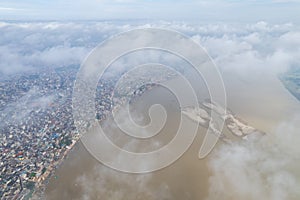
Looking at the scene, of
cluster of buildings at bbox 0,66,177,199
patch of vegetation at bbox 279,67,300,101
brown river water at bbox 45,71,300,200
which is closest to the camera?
brown river water at bbox 45,71,300,200

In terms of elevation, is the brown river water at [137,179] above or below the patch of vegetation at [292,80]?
above

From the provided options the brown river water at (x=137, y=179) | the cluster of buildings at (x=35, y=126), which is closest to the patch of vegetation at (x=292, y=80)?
the brown river water at (x=137, y=179)

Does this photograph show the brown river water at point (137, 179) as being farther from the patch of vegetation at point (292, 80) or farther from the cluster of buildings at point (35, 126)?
the patch of vegetation at point (292, 80)

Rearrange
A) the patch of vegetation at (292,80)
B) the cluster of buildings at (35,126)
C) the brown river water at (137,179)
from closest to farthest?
the brown river water at (137,179), the cluster of buildings at (35,126), the patch of vegetation at (292,80)

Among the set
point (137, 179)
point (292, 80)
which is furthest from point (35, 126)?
point (292, 80)

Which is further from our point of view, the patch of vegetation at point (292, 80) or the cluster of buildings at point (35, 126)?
the patch of vegetation at point (292, 80)

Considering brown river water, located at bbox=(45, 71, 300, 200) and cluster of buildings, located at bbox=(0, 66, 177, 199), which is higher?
brown river water, located at bbox=(45, 71, 300, 200)

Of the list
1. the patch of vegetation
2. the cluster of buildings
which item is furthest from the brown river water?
the patch of vegetation

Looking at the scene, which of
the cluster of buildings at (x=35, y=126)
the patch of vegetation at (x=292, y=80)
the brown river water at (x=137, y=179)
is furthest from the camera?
the patch of vegetation at (x=292, y=80)

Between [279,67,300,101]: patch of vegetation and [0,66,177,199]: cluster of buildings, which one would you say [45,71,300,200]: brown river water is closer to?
[0,66,177,199]: cluster of buildings

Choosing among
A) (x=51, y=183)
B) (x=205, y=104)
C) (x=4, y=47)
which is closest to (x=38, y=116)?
(x=51, y=183)

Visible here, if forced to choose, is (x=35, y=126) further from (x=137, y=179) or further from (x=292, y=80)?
(x=292, y=80)
